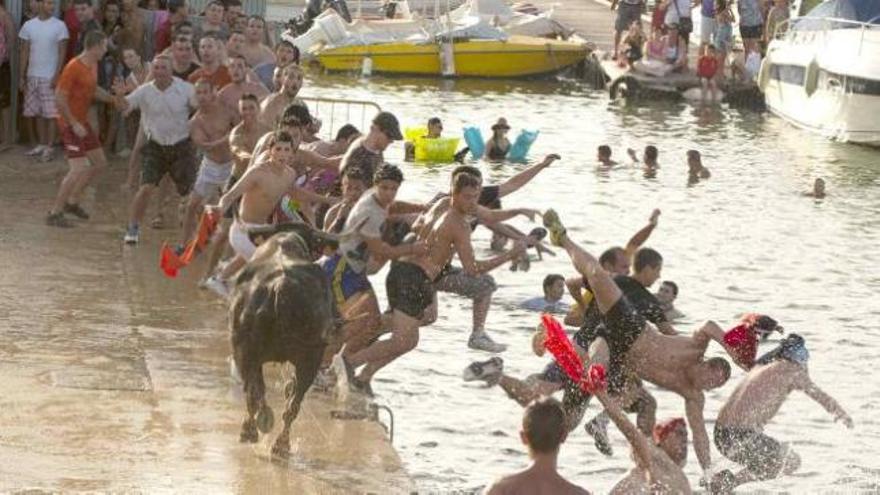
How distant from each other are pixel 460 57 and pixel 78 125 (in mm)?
24246

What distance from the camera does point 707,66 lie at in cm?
3750

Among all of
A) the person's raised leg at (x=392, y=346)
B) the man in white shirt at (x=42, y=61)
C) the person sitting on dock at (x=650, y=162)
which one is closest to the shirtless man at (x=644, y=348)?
the person's raised leg at (x=392, y=346)

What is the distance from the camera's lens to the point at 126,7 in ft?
72.6

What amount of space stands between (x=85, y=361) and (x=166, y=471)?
2.67 metres

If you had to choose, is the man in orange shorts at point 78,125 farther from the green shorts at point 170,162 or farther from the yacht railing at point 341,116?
the yacht railing at point 341,116

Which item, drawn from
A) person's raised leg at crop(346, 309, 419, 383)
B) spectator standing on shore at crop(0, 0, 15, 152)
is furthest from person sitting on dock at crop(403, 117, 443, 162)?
person's raised leg at crop(346, 309, 419, 383)

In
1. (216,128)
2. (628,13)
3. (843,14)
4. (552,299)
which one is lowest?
(552,299)

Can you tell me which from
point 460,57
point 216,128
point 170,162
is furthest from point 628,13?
point 216,128

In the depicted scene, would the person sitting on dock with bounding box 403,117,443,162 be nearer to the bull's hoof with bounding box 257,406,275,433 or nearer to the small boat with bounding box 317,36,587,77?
the small boat with bounding box 317,36,587,77

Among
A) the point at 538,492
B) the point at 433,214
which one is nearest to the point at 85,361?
the point at 433,214

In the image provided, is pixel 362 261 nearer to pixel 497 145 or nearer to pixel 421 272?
pixel 421 272

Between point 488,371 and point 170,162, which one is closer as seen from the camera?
point 488,371

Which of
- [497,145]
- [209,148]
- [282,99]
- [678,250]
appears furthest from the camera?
[497,145]

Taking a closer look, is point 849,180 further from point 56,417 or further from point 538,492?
point 538,492
